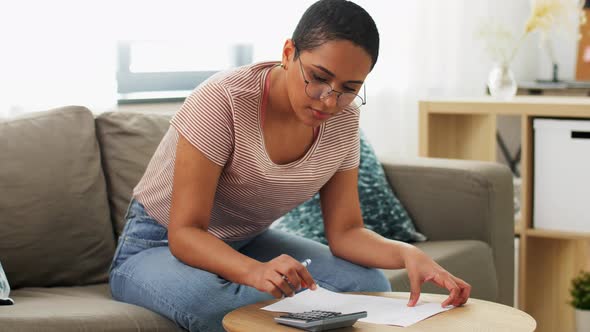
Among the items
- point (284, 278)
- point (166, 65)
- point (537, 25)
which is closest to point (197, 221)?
point (284, 278)

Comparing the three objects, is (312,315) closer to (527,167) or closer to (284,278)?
(284,278)

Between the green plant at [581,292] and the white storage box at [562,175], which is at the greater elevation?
the white storage box at [562,175]

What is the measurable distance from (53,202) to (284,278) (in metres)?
0.81

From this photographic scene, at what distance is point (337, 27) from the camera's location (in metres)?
1.45

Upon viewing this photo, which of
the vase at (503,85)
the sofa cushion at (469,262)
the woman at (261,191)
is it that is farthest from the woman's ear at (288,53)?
the vase at (503,85)

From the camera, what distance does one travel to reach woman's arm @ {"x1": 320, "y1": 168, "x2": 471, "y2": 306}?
155 centimetres

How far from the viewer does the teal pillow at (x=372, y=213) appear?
8.09 ft

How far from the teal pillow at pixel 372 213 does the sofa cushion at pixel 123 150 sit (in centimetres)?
45

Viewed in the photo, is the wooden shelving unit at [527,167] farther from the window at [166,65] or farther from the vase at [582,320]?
the window at [166,65]

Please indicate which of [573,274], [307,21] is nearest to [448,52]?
[573,274]

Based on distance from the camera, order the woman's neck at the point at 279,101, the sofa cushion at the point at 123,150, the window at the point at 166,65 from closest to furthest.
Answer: the woman's neck at the point at 279,101, the sofa cushion at the point at 123,150, the window at the point at 166,65

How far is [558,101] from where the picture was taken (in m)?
2.81

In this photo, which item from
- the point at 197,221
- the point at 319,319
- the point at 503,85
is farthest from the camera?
the point at 503,85

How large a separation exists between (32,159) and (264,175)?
0.64 m
